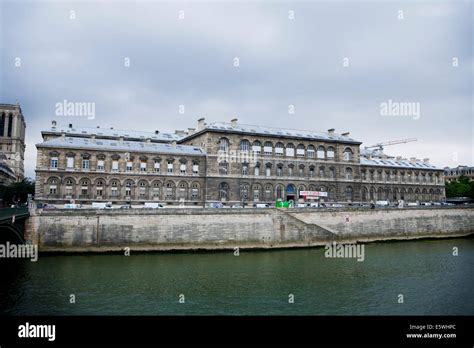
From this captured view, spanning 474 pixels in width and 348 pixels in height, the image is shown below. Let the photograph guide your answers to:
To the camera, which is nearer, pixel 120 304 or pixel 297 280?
pixel 120 304

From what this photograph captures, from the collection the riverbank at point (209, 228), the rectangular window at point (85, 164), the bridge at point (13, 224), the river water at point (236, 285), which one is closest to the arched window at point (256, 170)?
the riverbank at point (209, 228)

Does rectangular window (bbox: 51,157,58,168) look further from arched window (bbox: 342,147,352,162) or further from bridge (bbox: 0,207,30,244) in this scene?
arched window (bbox: 342,147,352,162)

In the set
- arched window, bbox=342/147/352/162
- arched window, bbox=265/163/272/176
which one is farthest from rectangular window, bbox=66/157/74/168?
arched window, bbox=342/147/352/162

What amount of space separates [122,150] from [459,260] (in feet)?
126

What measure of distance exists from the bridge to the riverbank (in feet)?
4.77

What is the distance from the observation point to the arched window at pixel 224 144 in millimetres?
56062

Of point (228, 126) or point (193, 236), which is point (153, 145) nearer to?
point (228, 126)

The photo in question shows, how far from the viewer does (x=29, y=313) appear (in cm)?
1964

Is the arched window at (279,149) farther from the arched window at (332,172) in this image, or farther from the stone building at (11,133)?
the stone building at (11,133)

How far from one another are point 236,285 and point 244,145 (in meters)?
33.5

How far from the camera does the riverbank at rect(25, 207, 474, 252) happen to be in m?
37.4

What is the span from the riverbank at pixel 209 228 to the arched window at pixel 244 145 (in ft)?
47.0
